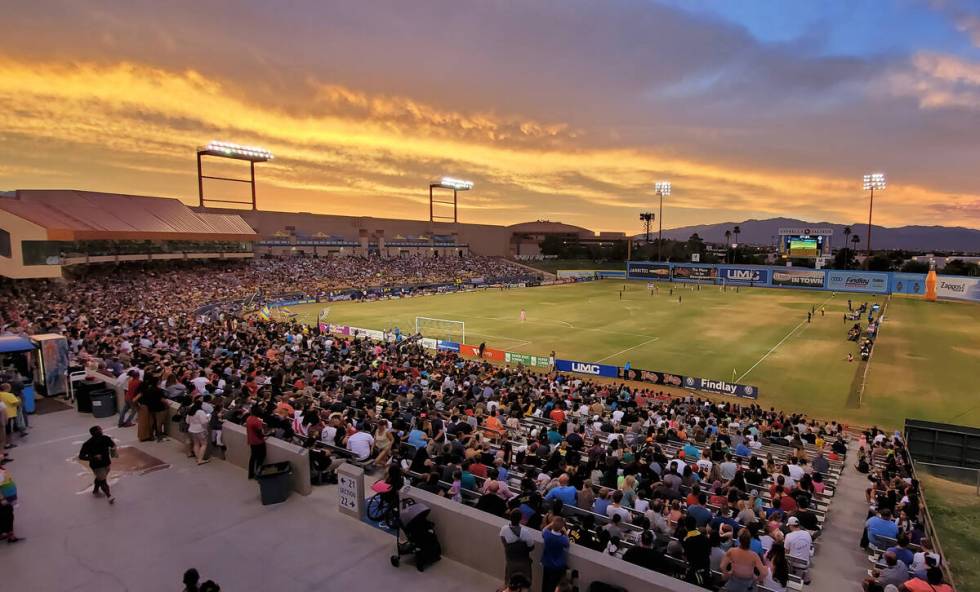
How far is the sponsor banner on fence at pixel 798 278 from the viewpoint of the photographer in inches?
3378

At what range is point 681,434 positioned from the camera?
1686 centimetres

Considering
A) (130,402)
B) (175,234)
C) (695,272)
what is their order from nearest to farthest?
→ (130,402)
(175,234)
(695,272)

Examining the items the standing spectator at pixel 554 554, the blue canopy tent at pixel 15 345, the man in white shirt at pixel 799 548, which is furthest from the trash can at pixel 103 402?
the man in white shirt at pixel 799 548

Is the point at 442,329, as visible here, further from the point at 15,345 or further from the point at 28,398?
the point at 28,398

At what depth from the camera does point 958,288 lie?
72312 millimetres

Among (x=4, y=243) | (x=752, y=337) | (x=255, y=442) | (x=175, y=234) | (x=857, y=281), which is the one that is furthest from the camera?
(x=857, y=281)

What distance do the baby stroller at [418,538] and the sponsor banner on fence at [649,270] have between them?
99.6 metres

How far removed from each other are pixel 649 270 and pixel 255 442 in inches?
3984

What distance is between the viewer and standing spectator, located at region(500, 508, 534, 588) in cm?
732

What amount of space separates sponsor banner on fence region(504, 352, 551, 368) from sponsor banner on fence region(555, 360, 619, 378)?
1024mm

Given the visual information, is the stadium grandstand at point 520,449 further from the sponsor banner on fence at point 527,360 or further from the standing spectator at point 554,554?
the sponsor banner on fence at point 527,360

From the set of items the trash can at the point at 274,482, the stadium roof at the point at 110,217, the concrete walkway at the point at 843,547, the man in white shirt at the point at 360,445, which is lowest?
the concrete walkway at the point at 843,547

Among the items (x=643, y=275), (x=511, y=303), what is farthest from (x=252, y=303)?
(x=643, y=275)

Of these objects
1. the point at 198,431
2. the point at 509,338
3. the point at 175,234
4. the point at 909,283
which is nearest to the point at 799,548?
the point at 198,431
